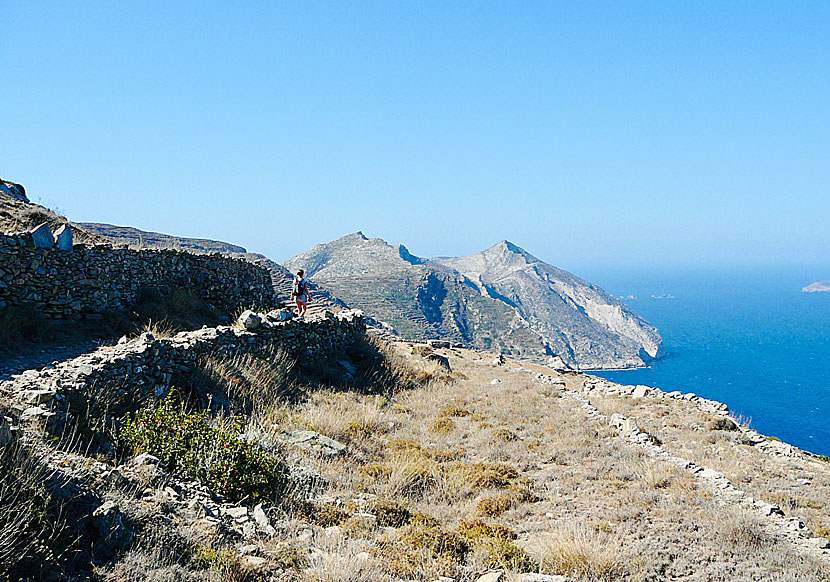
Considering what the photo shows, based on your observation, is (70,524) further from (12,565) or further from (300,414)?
(300,414)

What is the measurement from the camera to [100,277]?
1278cm

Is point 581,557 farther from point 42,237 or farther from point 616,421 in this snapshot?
point 42,237

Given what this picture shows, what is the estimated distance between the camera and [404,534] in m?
5.76

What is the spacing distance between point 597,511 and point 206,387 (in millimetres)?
7531

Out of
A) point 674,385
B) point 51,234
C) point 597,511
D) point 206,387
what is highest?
point 51,234

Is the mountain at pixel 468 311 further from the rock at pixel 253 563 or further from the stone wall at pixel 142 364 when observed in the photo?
the rock at pixel 253 563

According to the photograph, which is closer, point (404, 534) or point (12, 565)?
point (12, 565)

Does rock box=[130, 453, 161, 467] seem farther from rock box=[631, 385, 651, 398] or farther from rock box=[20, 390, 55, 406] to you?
rock box=[631, 385, 651, 398]

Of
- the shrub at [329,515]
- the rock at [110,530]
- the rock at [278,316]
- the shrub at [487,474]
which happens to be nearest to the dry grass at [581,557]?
the shrub at [487,474]

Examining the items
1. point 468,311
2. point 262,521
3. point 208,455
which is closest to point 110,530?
point 262,521

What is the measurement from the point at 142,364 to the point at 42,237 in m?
5.35

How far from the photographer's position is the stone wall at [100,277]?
11266mm

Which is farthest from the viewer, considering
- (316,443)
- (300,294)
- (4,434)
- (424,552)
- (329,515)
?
(300,294)

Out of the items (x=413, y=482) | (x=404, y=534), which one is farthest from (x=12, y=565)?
(x=413, y=482)
